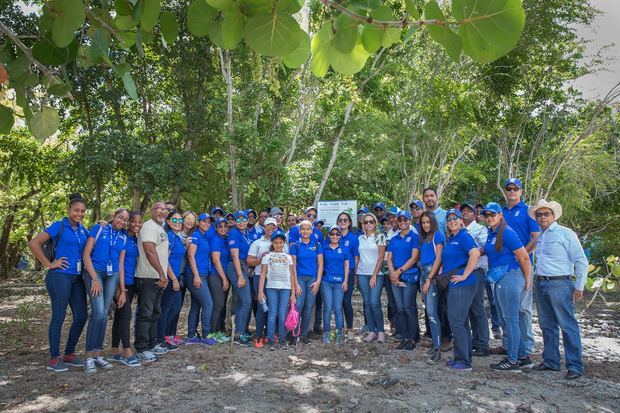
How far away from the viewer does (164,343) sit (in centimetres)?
619

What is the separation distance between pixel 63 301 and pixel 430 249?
4.36 metres

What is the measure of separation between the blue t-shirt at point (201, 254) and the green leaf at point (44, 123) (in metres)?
4.60

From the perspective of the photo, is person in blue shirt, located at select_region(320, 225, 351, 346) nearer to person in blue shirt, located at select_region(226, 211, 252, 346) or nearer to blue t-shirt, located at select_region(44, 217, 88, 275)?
person in blue shirt, located at select_region(226, 211, 252, 346)

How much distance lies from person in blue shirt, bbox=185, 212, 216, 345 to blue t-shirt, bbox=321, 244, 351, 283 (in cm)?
167

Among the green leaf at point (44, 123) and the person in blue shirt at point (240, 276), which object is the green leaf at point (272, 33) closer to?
the green leaf at point (44, 123)

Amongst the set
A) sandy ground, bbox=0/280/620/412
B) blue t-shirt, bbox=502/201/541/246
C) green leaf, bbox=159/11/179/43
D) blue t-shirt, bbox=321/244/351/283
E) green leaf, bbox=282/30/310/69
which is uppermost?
green leaf, bbox=159/11/179/43

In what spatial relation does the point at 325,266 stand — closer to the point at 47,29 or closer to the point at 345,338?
the point at 345,338

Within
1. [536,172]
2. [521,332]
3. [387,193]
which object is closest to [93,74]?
[521,332]

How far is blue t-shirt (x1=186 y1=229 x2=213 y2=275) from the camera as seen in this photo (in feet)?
21.8

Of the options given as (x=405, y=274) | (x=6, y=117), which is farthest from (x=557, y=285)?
(x=6, y=117)

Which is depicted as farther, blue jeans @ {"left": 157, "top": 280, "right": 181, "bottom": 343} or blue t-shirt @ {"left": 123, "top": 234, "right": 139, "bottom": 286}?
blue jeans @ {"left": 157, "top": 280, "right": 181, "bottom": 343}

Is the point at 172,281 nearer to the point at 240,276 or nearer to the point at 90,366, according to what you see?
the point at 240,276

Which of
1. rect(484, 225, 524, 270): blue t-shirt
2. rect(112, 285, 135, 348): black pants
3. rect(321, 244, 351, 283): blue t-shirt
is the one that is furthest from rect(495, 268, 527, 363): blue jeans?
rect(112, 285, 135, 348): black pants

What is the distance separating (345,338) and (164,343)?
258 cm
